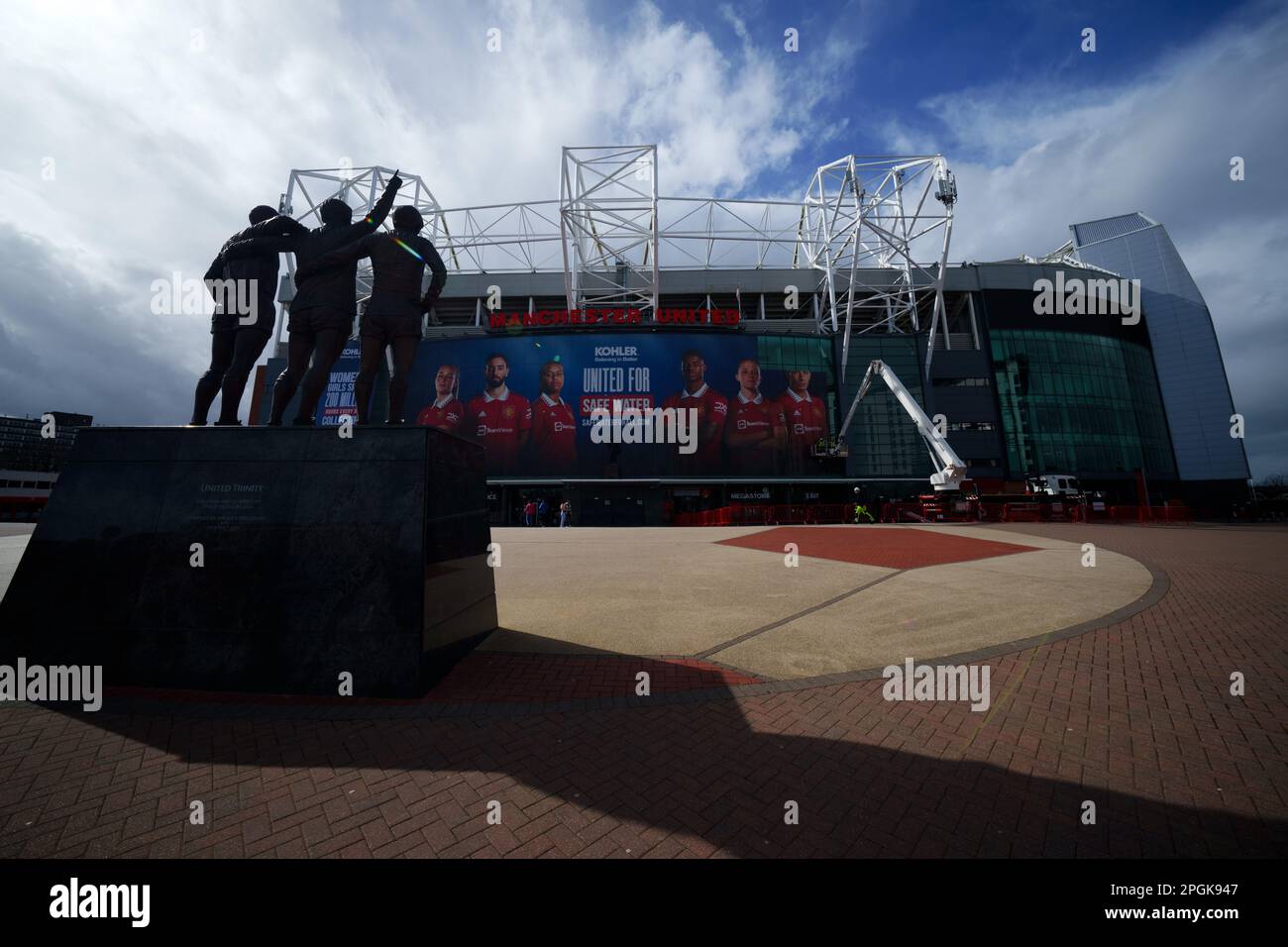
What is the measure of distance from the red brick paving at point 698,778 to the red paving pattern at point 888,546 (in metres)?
7.66

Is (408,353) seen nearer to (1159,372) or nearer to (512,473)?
(512,473)

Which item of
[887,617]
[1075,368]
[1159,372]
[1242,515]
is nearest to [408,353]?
[887,617]

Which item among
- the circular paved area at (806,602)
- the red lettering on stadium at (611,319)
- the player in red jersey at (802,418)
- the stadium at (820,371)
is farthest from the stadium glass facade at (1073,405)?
the circular paved area at (806,602)

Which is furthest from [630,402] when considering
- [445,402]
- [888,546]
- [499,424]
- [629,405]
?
[888,546]

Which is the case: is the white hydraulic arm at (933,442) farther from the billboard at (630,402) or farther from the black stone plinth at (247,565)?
the black stone plinth at (247,565)

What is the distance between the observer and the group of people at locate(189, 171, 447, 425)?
20.2 ft

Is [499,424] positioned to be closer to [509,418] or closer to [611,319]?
[509,418]

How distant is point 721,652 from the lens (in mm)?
5227

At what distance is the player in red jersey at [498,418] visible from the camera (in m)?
34.4

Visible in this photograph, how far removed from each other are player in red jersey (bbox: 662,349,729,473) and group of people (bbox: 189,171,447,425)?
28191 millimetres

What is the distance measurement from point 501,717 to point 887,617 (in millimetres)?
5564

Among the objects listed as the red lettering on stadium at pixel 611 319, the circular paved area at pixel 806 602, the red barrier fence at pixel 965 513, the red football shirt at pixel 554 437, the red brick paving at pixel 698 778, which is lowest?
the red brick paving at pixel 698 778

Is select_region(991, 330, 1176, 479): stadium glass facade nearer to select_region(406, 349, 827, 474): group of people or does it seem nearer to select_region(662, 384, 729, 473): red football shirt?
→ select_region(406, 349, 827, 474): group of people

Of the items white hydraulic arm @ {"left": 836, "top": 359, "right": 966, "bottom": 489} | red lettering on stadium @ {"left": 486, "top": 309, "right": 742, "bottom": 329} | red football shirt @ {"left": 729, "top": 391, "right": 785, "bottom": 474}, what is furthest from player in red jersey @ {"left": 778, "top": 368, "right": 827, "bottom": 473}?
red lettering on stadium @ {"left": 486, "top": 309, "right": 742, "bottom": 329}
